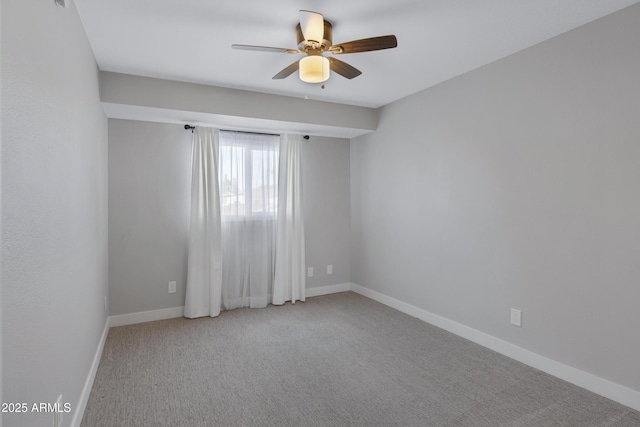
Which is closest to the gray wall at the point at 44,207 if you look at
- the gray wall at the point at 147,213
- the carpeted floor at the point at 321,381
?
the carpeted floor at the point at 321,381

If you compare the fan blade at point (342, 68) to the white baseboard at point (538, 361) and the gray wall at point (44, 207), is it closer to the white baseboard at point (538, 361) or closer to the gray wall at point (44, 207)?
the gray wall at point (44, 207)

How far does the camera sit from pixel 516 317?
2910 mm

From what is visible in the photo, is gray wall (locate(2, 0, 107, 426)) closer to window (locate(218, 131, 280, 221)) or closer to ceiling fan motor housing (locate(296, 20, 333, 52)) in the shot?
ceiling fan motor housing (locate(296, 20, 333, 52))

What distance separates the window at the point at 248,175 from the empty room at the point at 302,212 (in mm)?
26

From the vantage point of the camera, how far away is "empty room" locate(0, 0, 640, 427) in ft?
5.74

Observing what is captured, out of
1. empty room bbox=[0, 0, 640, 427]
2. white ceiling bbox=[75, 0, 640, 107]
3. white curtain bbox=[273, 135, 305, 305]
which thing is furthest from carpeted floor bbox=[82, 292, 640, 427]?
white ceiling bbox=[75, 0, 640, 107]

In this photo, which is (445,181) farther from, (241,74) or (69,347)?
(69,347)

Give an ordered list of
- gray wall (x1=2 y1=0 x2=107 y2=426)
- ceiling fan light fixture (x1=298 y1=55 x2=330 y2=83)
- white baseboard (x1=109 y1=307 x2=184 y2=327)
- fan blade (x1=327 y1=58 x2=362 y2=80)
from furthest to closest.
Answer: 1. white baseboard (x1=109 y1=307 x2=184 y2=327)
2. fan blade (x1=327 y1=58 x2=362 y2=80)
3. ceiling fan light fixture (x1=298 y1=55 x2=330 y2=83)
4. gray wall (x1=2 y1=0 x2=107 y2=426)

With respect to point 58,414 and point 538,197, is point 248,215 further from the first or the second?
point 538,197

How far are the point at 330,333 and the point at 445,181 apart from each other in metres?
1.90

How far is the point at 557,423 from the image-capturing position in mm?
2102

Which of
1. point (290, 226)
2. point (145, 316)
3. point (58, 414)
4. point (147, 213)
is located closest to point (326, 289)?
point (290, 226)

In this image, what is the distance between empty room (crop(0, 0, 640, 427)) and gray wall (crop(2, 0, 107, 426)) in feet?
0.05

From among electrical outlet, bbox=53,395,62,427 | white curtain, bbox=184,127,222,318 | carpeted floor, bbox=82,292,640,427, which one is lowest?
carpeted floor, bbox=82,292,640,427
